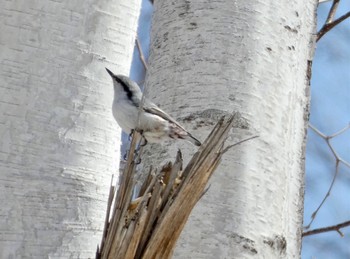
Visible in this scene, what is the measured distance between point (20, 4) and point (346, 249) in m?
2.03

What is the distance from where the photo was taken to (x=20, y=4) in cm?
116

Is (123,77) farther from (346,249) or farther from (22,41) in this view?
(346,249)

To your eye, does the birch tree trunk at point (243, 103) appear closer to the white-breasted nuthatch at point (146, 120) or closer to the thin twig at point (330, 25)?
the white-breasted nuthatch at point (146, 120)

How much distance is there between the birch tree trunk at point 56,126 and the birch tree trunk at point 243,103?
0.33ft

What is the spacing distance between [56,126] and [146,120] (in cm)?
23

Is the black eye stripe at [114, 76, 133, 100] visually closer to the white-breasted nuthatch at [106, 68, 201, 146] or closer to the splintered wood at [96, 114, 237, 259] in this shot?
the white-breasted nuthatch at [106, 68, 201, 146]

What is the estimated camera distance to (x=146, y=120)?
51.9 inches

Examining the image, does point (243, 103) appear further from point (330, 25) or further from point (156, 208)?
point (330, 25)

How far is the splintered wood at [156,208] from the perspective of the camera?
3.33 ft

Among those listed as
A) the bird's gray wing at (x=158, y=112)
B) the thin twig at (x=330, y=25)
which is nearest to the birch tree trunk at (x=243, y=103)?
the bird's gray wing at (x=158, y=112)

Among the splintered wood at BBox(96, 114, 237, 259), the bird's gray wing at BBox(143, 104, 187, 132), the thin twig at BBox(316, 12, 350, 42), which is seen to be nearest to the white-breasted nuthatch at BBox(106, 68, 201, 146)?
the bird's gray wing at BBox(143, 104, 187, 132)

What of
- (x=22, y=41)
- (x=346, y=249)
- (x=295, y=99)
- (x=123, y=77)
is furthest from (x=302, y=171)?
(x=346, y=249)

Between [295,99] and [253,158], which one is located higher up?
[295,99]

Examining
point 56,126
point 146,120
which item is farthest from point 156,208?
point 146,120
